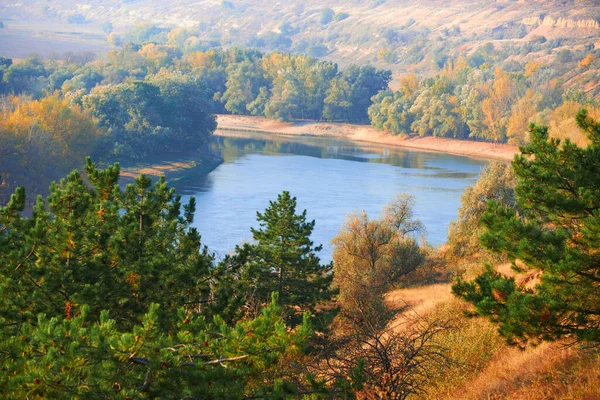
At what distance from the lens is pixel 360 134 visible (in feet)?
387

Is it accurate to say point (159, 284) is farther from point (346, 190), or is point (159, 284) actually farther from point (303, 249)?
point (346, 190)

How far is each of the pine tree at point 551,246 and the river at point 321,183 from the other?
104 ft

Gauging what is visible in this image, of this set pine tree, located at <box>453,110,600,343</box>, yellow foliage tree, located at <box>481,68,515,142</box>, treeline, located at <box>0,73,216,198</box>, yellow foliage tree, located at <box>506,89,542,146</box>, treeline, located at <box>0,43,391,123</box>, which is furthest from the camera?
treeline, located at <box>0,43,391,123</box>

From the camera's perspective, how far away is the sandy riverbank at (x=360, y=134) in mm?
100062

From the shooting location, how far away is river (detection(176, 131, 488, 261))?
54.0 m

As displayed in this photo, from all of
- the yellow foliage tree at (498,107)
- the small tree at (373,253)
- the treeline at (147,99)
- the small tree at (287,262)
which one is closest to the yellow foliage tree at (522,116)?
the yellow foliage tree at (498,107)

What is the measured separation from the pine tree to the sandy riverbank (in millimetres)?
83634

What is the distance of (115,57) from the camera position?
141750mm

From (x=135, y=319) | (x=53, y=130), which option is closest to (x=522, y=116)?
(x=53, y=130)

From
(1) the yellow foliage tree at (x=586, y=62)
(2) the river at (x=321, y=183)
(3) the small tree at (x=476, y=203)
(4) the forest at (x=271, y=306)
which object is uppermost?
(1) the yellow foliage tree at (x=586, y=62)

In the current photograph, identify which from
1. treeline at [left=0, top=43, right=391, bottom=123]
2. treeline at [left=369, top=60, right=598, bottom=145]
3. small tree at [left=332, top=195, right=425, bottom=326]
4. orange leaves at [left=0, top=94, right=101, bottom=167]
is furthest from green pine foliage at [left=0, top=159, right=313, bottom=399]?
treeline at [left=0, top=43, right=391, bottom=123]

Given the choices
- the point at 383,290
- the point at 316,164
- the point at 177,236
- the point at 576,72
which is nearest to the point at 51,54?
the point at 316,164

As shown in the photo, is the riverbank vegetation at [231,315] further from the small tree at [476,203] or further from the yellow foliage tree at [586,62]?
the yellow foliage tree at [586,62]

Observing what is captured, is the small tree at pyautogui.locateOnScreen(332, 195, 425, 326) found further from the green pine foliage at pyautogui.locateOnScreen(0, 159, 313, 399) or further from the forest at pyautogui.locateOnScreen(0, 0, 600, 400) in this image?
the green pine foliage at pyautogui.locateOnScreen(0, 159, 313, 399)
